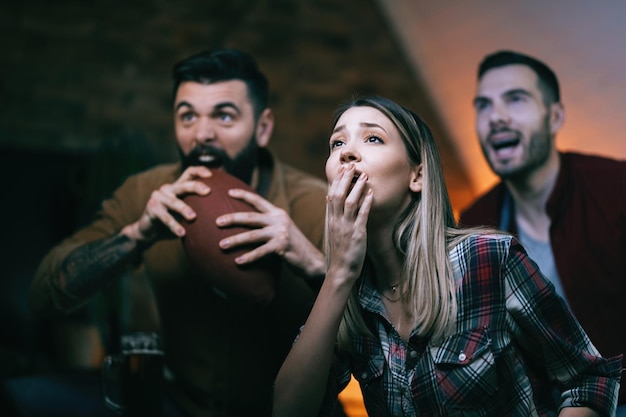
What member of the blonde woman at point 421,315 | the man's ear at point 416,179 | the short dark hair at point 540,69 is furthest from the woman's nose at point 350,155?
the short dark hair at point 540,69

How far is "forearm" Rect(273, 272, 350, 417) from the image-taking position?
50.2 inches

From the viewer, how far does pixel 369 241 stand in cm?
137

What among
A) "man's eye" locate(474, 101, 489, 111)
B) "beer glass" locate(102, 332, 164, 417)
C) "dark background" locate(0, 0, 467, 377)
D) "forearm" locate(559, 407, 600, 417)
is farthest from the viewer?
"dark background" locate(0, 0, 467, 377)

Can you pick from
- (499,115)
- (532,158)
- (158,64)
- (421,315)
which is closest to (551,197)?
(532,158)

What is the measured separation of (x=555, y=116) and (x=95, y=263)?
1.33 metres

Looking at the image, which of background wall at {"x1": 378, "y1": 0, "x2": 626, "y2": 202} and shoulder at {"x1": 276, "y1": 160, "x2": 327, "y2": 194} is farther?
background wall at {"x1": 378, "y1": 0, "x2": 626, "y2": 202}

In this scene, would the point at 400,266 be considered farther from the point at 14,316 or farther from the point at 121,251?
the point at 14,316

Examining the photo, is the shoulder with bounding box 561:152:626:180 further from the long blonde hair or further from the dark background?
the dark background

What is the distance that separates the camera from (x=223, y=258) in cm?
156

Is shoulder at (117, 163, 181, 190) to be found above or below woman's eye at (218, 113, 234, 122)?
below

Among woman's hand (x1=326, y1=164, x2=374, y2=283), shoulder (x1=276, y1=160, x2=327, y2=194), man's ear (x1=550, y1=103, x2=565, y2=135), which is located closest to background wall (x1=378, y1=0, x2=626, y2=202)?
man's ear (x1=550, y1=103, x2=565, y2=135)

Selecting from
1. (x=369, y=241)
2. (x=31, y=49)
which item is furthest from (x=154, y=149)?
(x=369, y=241)

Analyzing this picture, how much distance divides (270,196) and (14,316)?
1.27m

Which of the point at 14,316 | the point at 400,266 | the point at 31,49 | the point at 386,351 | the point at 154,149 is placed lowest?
the point at 14,316
